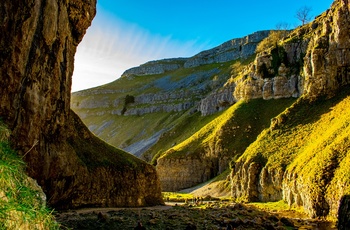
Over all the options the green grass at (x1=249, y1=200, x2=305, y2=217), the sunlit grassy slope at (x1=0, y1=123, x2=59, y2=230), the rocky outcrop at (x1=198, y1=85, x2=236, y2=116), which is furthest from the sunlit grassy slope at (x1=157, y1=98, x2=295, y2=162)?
the sunlit grassy slope at (x1=0, y1=123, x2=59, y2=230)

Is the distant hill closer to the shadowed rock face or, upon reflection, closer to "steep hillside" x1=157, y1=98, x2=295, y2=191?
"steep hillside" x1=157, y1=98, x2=295, y2=191

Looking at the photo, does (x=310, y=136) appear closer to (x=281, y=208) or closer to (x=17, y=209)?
(x=281, y=208)

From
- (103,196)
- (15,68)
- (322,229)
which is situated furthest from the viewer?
(103,196)

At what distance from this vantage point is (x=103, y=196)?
42.5 metres

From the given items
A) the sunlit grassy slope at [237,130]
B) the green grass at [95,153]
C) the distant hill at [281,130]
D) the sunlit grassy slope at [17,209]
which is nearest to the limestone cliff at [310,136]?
the distant hill at [281,130]

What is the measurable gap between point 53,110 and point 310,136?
4609 cm

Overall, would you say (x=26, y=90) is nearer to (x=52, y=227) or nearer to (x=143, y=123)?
(x=52, y=227)

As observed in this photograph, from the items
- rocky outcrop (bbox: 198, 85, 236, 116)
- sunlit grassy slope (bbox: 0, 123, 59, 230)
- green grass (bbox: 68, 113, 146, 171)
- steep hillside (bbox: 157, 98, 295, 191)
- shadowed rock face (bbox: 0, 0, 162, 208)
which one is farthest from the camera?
rocky outcrop (bbox: 198, 85, 236, 116)

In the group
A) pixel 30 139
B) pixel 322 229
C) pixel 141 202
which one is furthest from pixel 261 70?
pixel 30 139

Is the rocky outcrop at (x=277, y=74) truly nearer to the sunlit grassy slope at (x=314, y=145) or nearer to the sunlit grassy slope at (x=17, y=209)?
the sunlit grassy slope at (x=314, y=145)

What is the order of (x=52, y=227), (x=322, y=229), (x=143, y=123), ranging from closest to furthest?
(x=52, y=227) < (x=322, y=229) < (x=143, y=123)

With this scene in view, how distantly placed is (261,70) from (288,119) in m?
30.6

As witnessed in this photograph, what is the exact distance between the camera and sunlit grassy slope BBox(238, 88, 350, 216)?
127 feet

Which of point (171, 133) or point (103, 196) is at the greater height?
point (171, 133)
